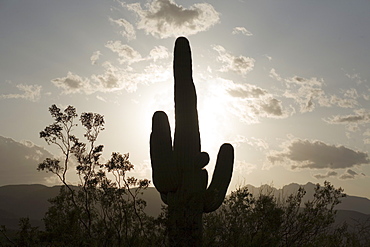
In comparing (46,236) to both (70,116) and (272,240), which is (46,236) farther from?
(272,240)

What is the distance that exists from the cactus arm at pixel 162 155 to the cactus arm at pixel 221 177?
104cm

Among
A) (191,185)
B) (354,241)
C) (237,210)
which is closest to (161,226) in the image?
(191,185)

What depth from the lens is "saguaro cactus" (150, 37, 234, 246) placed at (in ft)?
25.8

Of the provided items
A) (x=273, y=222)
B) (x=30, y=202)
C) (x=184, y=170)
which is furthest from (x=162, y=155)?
(x=30, y=202)

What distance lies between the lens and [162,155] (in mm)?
8531

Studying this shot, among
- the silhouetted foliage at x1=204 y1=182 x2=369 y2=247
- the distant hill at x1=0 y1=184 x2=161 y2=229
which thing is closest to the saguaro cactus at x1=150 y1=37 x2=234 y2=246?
the silhouetted foliage at x1=204 y1=182 x2=369 y2=247

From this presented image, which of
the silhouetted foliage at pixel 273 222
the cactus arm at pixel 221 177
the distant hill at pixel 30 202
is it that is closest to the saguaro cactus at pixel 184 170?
the cactus arm at pixel 221 177

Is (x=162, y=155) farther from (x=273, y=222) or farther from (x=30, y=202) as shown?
(x=30, y=202)

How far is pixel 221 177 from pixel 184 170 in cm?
128

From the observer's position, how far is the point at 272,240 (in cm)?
1041

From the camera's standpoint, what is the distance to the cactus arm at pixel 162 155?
8.43 meters

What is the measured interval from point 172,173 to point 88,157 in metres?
4.44

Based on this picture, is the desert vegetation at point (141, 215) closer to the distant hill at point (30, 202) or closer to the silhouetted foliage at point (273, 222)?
the silhouetted foliage at point (273, 222)

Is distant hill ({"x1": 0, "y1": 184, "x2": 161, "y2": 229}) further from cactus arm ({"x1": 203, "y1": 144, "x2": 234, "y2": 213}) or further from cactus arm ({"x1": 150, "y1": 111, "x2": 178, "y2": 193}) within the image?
cactus arm ({"x1": 150, "y1": 111, "x2": 178, "y2": 193})
